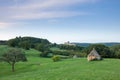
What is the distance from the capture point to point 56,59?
84.3m

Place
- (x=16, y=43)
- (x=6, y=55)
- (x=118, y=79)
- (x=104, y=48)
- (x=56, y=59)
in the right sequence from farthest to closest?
(x=16, y=43) → (x=104, y=48) → (x=56, y=59) → (x=6, y=55) → (x=118, y=79)

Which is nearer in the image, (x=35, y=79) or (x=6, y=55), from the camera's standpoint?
(x=35, y=79)

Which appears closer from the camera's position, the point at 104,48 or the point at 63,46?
the point at 104,48

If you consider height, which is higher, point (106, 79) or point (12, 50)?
point (12, 50)

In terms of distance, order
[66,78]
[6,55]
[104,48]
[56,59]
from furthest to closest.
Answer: [104,48]
[56,59]
[6,55]
[66,78]

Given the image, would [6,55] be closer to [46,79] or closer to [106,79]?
[46,79]

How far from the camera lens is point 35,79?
38656mm

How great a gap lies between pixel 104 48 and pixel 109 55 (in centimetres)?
388

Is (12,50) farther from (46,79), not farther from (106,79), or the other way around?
(106,79)

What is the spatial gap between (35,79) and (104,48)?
64001 mm

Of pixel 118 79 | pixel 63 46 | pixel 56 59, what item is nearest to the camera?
pixel 118 79

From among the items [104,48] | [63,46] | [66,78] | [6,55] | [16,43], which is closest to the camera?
[66,78]

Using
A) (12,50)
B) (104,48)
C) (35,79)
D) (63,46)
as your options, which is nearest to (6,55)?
(12,50)

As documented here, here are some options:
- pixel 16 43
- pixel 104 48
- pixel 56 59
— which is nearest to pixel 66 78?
pixel 56 59
